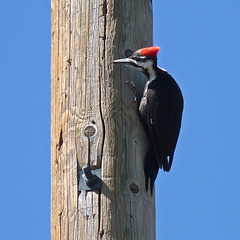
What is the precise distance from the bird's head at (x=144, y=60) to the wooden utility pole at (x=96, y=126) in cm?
6

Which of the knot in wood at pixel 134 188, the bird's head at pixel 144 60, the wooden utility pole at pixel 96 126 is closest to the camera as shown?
the wooden utility pole at pixel 96 126

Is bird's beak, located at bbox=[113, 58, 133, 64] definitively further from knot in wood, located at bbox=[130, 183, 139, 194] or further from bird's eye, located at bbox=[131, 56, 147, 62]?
knot in wood, located at bbox=[130, 183, 139, 194]

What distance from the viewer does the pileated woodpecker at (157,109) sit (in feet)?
13.4

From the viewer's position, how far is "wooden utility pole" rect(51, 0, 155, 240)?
11.9ft

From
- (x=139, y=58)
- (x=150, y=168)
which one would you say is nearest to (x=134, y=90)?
(x=139, y=58)

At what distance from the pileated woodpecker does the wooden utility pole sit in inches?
3.0

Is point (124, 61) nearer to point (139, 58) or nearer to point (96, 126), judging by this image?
point (139, 58)

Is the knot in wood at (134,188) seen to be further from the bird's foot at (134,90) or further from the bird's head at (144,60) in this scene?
the bird's head at (144,60)

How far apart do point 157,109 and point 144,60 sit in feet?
1.21

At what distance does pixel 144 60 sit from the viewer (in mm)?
4234

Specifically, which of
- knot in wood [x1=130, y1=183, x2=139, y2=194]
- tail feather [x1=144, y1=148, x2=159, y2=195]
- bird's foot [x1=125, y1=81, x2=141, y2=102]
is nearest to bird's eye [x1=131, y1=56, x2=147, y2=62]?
bird's foot [x1=125, y1=81, x2=141, y2=102]

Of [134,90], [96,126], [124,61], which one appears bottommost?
[96,126]

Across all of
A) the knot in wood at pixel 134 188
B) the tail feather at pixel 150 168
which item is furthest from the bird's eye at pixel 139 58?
the knot in wood at pixel 134 188

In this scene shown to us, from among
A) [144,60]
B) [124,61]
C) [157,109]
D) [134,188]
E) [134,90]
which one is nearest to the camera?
[134,188]
